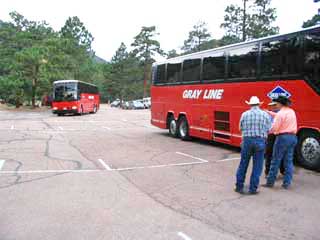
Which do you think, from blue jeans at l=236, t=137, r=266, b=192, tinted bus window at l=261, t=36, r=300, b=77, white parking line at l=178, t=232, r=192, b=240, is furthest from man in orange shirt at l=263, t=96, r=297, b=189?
white parking line at l=178, t=232, r=192, b=240

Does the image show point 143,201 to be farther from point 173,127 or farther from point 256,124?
point 173,127


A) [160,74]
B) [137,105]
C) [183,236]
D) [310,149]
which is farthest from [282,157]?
[137,105]

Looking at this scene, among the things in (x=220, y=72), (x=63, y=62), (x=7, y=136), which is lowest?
(x=7, y=136)

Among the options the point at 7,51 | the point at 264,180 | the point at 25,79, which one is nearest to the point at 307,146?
the point at 264,180

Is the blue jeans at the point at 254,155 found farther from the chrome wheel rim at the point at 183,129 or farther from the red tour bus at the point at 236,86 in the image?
the chrome wheel rim at the point at 183,129

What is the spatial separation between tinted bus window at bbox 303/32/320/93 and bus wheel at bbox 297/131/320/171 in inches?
46.7

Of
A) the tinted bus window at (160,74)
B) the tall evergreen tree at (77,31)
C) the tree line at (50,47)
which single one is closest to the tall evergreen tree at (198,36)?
the tree line at (50,47)

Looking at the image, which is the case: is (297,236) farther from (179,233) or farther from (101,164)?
(101,164)

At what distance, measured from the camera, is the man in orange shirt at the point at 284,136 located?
7.27m

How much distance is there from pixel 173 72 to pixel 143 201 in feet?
35.6

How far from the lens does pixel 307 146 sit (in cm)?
948

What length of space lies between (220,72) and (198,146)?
9.20 ft

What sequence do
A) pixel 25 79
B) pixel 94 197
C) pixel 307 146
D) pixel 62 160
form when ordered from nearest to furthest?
pixel 94 197
pixel 307 146
pixel 62 160
pixel 25 79

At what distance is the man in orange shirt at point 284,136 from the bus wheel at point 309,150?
2165 mm
